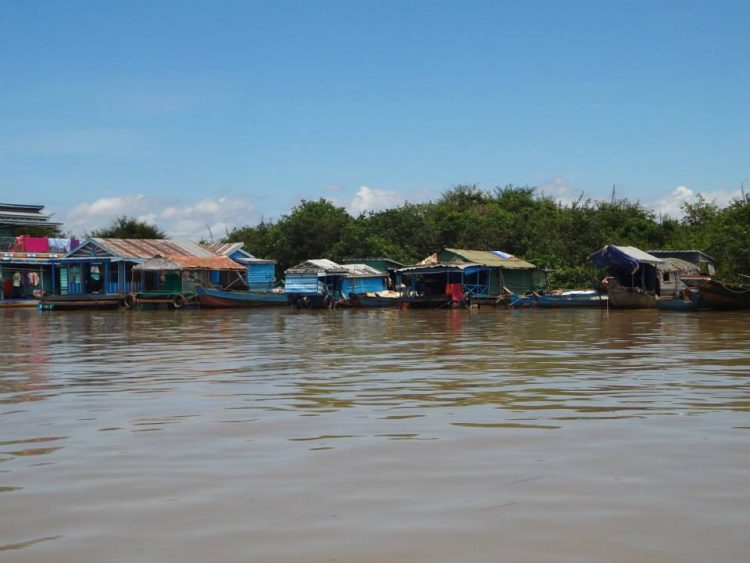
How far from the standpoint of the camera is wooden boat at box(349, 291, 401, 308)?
125 ft

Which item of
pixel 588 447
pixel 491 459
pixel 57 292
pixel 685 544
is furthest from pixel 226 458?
pixel 57 292

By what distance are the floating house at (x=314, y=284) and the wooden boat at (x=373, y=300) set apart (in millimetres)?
961

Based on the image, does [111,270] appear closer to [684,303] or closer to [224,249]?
[224,249]

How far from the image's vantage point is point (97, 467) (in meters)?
5.07

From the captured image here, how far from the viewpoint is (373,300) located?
38.4 metres

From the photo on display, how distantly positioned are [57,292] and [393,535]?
4530 centimetres

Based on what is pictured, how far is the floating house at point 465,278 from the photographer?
36.0 metres

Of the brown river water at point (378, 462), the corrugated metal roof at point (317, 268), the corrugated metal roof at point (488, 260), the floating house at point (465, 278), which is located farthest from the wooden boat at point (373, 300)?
the brown river water at point (378, 462)

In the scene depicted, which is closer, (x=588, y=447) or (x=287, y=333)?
(x=588, y=447)

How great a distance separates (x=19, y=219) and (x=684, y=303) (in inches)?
1443

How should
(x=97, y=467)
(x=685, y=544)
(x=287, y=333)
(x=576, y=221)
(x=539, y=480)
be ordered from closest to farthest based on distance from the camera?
(x=685, y=544), (x=539, y=480), (x=97, y=467), (x=287, y=333), (x=576, y=221)

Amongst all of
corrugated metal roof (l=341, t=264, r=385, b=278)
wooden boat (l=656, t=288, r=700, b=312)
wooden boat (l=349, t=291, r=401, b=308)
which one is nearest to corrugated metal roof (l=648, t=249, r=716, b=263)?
wooden boat (l=656, t=288, r=700, b=312)

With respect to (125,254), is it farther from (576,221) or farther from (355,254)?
(576,221)

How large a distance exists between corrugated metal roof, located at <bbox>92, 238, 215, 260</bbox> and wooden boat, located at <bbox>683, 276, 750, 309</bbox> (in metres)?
25.2
